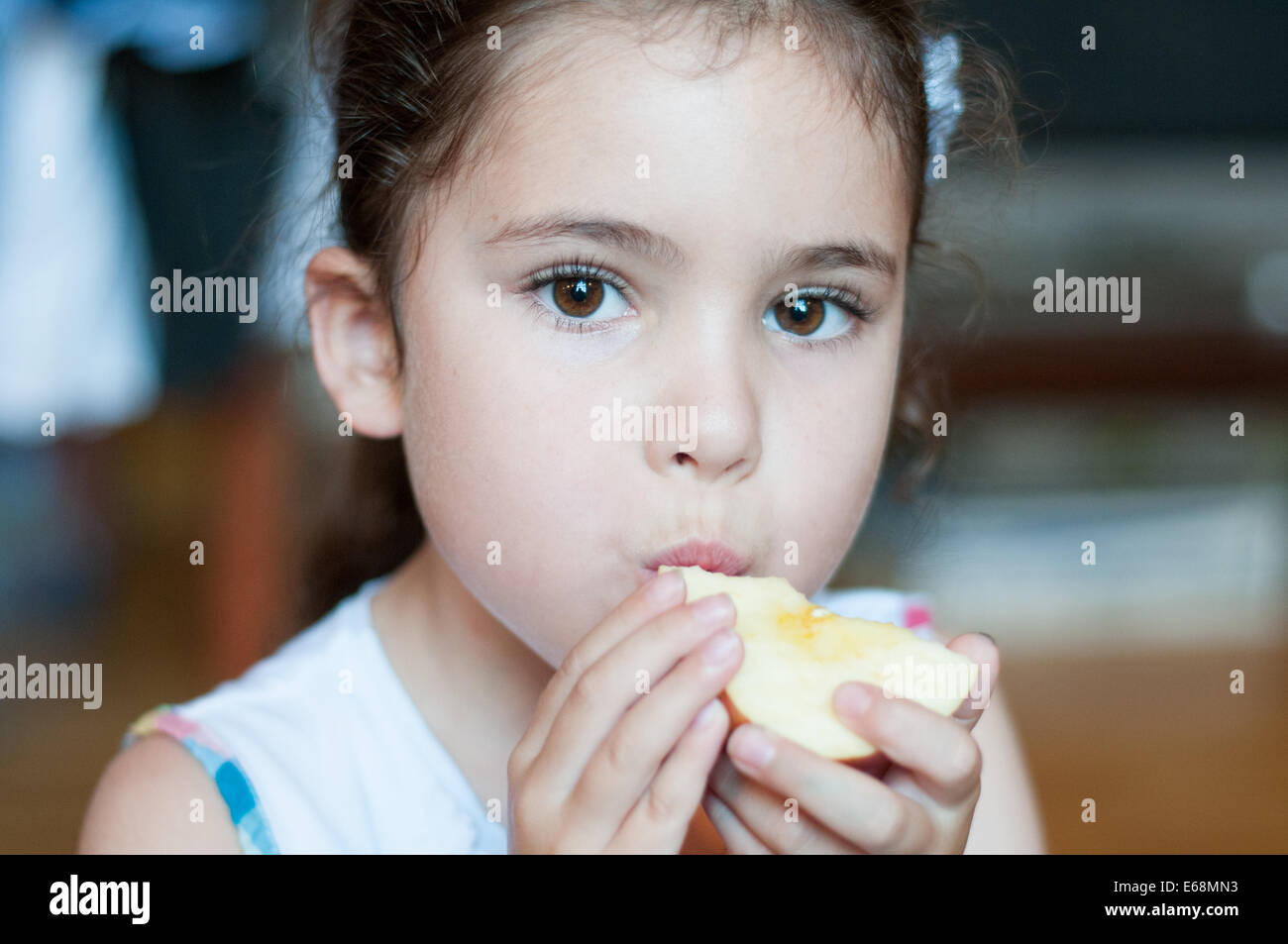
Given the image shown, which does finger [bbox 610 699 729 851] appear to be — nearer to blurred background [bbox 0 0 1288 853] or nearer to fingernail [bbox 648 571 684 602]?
fingernail [bbox 648 571 684 602]

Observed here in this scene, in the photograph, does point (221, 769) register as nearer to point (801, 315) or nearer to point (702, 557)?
point (702, 557)

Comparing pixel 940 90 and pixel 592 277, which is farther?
pixel 940 90

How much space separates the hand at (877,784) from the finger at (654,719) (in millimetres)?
40

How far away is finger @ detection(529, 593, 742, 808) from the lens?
0.74 m

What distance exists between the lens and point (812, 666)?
31.6 inches

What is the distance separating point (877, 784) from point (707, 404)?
285 mm

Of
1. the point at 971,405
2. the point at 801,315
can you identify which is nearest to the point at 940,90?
the point at 801,315

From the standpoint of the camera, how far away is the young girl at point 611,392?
775 mm

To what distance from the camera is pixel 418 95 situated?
104 cm

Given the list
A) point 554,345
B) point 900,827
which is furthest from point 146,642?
point 900,827
